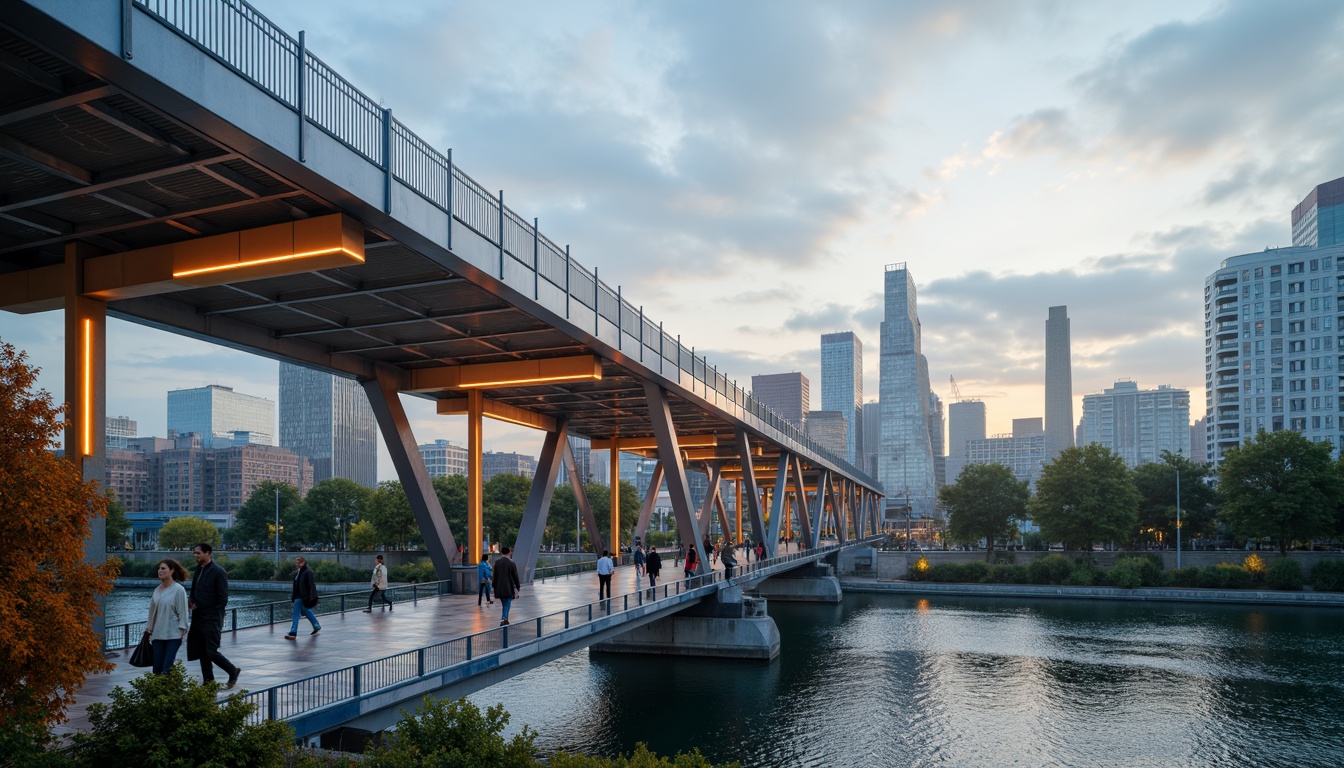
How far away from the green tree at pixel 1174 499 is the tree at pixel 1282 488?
12113 millimetres

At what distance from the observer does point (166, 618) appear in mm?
10438

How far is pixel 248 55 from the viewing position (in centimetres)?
1091

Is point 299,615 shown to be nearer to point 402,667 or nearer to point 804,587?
point 402,667

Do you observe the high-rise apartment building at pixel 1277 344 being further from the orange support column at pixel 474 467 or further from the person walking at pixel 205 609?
the person walking at pixel 205 609

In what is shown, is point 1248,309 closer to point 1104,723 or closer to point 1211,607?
point 1211,607

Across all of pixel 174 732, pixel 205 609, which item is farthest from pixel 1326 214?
pixel 174 732

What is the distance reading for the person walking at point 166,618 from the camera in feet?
34.1

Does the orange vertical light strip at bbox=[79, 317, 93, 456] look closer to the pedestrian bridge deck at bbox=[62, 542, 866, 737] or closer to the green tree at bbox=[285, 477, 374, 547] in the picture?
the pedestrian bridge deck at bbox=[62, 542, 866, 737]

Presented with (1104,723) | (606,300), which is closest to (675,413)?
(606,300)

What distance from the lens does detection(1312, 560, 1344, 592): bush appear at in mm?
52688

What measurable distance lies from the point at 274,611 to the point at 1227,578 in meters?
57.5

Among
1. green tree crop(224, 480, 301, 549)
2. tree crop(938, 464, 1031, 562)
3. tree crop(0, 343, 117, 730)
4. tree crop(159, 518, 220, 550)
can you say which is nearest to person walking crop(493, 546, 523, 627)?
tree crop(0, 343, 117, 730)

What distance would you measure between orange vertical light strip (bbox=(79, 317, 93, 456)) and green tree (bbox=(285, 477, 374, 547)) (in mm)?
73629

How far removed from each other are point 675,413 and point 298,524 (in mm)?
60840
